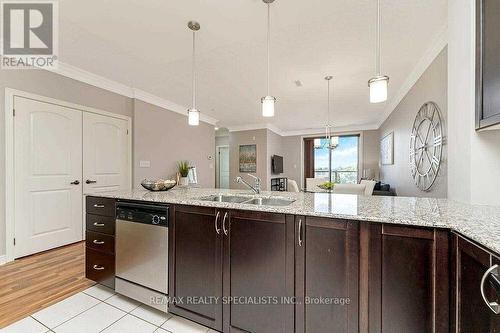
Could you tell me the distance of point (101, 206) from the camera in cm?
204

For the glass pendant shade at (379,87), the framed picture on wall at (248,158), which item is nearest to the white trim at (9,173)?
the glass pendant shade at (379,87)

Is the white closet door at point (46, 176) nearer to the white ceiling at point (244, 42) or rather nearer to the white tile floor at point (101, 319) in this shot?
the white ceiling at point (244, 42)

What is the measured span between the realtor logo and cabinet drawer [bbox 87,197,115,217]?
1777 millimetres

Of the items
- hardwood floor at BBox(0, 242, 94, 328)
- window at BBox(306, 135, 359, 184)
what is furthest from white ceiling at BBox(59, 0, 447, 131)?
window at BBox(306, 135, 359, 184)

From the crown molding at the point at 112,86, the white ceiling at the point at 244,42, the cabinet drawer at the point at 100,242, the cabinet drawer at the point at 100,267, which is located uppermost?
the white ceiling at the point at 244,42

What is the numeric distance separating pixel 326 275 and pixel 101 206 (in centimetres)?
198

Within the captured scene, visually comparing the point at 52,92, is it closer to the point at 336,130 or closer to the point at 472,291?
the point at 472,291

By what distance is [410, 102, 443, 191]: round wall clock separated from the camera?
238cm

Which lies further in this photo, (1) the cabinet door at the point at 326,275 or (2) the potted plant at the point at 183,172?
(2) the potted plant at the point at 183,172

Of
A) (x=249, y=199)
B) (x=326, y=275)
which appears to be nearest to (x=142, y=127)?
(x=249, y=199)

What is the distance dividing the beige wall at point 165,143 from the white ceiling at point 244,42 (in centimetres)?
58

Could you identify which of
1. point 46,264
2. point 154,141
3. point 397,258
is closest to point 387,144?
point 397,258

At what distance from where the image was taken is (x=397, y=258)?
1.06m

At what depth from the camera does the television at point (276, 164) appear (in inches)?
284
